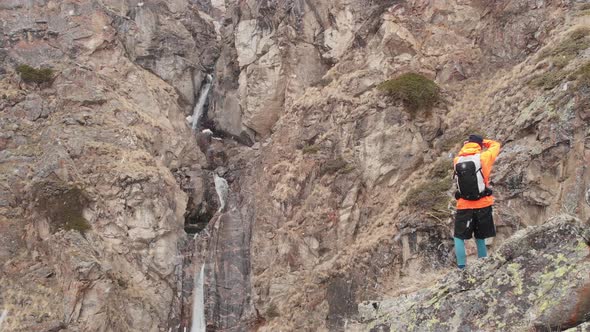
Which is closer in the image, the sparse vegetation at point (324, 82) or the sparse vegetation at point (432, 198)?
the sparse vegetation at point (432, 198)

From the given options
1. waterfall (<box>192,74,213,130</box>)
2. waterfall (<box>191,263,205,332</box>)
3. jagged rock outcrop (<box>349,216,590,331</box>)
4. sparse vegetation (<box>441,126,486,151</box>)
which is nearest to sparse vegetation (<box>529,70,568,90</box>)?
sparse vegetation (<box>441,126,486,151</box>)

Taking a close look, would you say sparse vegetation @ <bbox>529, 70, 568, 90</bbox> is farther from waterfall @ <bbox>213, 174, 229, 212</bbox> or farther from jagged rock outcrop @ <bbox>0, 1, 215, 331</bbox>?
jagged rock outcrop @ <bbox>0, 1, 215, 331</bbox>

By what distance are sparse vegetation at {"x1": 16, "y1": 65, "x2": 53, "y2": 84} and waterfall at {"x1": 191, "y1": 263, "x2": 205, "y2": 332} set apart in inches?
641

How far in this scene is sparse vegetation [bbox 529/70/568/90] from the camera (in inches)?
752

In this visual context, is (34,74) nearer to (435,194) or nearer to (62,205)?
(62,205)

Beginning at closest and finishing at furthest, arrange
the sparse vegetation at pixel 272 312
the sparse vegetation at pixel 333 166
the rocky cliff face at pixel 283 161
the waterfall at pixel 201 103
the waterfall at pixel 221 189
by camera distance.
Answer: the rocky cliff face at pixel 283 161
the sparse vegetation at pixel 272 312
the sparse vegetation at pixel 333 166
the waterfall at pixel 221 189
the waterfall at pixel 201 103

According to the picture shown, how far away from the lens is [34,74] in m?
33.1

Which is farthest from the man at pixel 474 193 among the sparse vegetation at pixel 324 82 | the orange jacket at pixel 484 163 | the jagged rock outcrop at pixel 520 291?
the sparse vegetation at pixel 324 82

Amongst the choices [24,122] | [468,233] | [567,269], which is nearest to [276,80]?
[24,122]

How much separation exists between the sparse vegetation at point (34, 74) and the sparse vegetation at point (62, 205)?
9455 millimetres

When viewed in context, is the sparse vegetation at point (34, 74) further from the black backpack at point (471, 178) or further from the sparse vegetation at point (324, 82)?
the black backpack at point (471, 178)

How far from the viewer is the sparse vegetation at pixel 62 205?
25688 mm

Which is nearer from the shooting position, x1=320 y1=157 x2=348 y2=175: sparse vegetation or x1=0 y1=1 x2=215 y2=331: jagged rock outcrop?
x1=0 y1=1 x2=215 y2=331: jagged rock outcrop

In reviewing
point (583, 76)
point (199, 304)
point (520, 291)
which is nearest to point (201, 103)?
point (199, 304)
